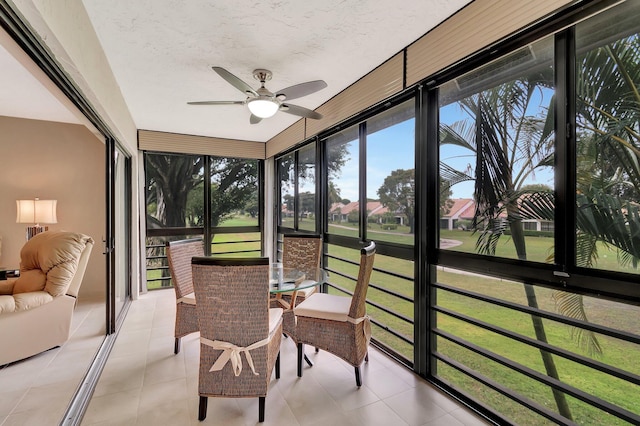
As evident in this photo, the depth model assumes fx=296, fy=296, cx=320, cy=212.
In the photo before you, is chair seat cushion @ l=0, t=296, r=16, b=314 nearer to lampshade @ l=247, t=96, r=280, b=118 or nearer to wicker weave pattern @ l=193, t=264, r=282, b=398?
wicker weave pattern @ l=193, t=264, r=282, b=398

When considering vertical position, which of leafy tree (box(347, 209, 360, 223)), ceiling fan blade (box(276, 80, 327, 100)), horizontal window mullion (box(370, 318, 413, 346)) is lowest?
horizontal window mullion (box(370, 318, 413, 346))

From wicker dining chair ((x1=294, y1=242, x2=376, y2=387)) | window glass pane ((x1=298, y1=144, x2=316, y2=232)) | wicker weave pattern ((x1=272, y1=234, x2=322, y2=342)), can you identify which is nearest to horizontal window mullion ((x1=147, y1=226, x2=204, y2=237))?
window glass pane ((x1=298, y1=144, x2=316, y2=232))

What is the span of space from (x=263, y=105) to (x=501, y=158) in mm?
1638

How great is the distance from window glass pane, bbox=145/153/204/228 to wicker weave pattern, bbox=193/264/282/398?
3.54m

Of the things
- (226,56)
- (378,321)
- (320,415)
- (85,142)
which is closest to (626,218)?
(320,415)

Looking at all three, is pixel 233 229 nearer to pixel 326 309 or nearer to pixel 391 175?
pixel 391 175

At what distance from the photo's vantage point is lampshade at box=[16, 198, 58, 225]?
318 cm

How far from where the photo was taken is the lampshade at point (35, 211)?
125 inches

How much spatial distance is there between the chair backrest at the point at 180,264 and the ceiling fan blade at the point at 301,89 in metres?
1.57

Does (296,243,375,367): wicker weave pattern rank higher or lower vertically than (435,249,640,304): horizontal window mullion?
lower

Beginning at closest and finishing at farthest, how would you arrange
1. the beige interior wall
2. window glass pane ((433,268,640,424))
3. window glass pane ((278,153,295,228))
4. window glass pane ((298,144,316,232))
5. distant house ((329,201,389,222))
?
window glass pane ((433,268,640,424)) < distant house ((329,201,389,222)) < the beige interior wall < window glass pane ((298,144,316,232)) < window glass pane ((278,153,295,228))

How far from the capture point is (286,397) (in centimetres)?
194

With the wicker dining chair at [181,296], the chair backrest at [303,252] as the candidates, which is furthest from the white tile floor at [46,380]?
the chair backrest at [303,252]

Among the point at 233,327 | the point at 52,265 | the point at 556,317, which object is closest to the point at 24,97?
the point at 52,265
